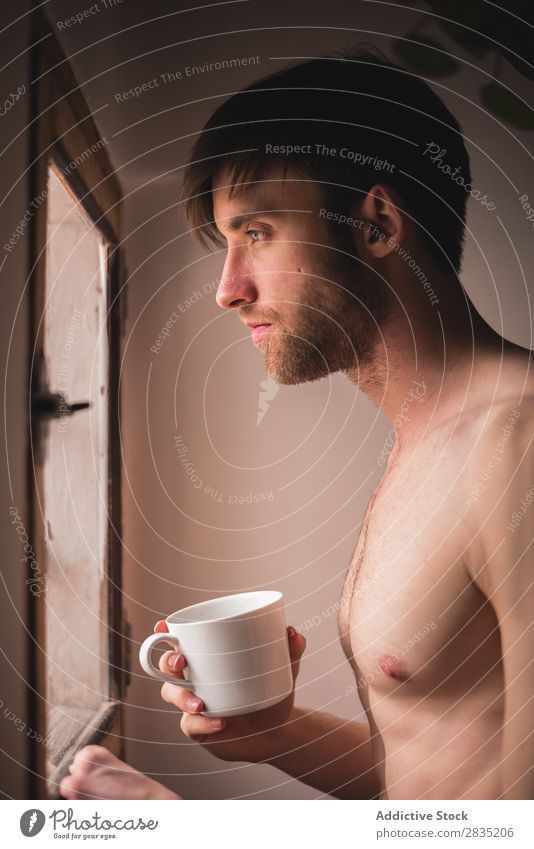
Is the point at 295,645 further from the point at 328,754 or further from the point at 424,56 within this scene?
the point at 424,56

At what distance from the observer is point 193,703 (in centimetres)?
47

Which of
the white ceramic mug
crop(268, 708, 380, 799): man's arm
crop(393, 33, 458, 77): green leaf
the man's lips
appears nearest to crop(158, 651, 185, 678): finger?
the white ceramic mug

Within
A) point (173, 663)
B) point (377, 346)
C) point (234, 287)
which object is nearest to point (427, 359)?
point (377, 346)

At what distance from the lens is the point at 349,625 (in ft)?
1.74

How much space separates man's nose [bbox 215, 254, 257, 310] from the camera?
0.53m

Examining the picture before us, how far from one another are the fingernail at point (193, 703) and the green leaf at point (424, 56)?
1.46 feet

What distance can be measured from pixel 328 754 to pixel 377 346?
288 millimetres

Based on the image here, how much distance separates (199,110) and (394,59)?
141 mm

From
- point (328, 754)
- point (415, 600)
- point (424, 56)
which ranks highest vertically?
point (424, 56)

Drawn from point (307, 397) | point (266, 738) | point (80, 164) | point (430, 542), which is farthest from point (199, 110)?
point (266, 738)

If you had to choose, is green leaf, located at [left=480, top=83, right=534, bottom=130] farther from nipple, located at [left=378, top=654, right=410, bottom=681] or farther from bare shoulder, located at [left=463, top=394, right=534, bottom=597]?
nipple, located at [left=378, top=654, right=410, bottom=681]

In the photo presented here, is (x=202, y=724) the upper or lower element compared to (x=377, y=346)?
lower

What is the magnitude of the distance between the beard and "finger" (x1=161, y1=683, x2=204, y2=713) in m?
0.22
